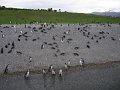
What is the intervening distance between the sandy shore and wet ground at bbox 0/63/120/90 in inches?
130

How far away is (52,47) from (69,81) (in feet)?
49.7

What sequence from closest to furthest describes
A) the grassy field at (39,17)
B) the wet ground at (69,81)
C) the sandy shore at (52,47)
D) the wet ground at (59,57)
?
the wet ground at (69,81)
the wet ground at (59,57)
the sandy shore at (52,47)
the grassy field at (39,17)

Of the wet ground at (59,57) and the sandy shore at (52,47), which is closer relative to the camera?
the wet ground at (59,57)

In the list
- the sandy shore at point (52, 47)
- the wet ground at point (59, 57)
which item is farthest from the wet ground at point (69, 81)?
the sandy shore at point (52, 47)

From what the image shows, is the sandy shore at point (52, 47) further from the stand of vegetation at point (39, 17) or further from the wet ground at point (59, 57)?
the stand of vegetation at point (39, 17)

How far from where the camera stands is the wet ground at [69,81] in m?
35.7

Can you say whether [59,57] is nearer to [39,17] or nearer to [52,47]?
[52,47]

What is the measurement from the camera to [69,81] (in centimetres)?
3819

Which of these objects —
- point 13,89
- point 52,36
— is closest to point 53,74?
point 13,89

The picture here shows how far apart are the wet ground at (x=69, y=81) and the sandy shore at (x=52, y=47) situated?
10.9 feet

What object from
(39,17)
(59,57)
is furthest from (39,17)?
(59,57)

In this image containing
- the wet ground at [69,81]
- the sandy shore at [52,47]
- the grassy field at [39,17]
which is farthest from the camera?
the grassy field at [39,17]

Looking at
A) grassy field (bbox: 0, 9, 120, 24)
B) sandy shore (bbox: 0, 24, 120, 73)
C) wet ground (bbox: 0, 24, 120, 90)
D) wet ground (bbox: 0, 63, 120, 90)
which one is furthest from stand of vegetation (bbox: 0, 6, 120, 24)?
wet ground (bbox: 0, 63, 120, 90)

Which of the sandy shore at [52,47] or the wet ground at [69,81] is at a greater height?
the sandy shore at [52,47]
